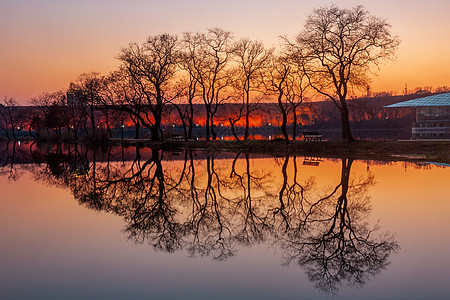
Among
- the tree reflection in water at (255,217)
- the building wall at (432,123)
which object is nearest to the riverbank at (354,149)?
the tree reflection in water at (255,217)

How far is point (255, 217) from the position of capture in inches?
486

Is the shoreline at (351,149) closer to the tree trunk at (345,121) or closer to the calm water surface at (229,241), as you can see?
the tree trunk at (345,121)

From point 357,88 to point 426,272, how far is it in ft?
111

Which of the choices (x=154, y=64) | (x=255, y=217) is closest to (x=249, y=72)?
(x=154, y=64)

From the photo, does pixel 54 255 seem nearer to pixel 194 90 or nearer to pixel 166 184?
pixel 166 184

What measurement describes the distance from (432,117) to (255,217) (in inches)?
2076

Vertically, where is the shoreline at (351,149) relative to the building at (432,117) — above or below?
below

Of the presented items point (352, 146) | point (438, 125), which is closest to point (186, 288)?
point (352, 146)

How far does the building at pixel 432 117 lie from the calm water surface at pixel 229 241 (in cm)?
3980

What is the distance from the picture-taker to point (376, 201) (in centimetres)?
1448

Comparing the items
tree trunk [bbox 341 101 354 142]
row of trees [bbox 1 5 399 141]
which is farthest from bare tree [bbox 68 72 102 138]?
tree trunk [bbox 341 101 354 142]

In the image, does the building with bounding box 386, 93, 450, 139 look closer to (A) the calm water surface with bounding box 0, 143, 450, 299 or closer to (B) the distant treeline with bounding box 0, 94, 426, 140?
(B) the distant treeline with bounding box 0, 94, 426, 140

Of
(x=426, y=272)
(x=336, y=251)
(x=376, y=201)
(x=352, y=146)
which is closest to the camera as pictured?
(x=426, y=272)

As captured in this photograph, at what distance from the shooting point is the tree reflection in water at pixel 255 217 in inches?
338
